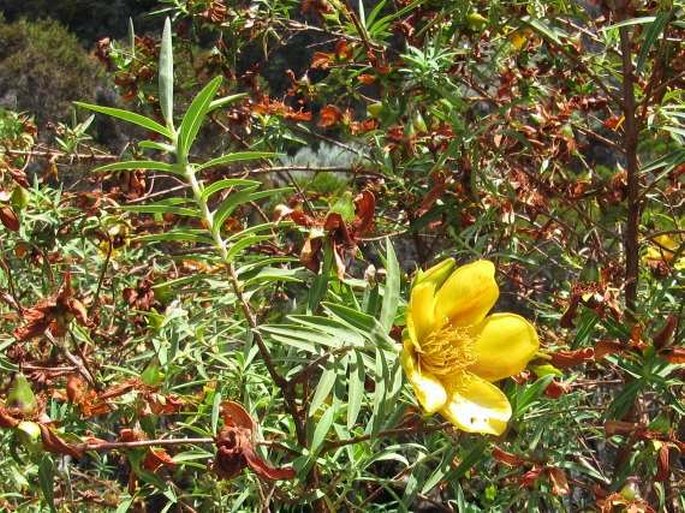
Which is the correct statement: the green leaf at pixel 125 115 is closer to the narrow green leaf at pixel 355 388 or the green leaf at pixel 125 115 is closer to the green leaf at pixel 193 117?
the green leaf at pixel 193 117

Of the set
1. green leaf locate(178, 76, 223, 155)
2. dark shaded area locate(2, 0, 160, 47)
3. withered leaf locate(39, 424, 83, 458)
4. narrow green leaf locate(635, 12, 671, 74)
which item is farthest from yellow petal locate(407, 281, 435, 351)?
dark shaded area locate(2, 0, 160, 47)

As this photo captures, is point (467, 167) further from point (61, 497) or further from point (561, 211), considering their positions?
point (61, 497)

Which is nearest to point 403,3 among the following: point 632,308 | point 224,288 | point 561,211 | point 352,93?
point 352,93

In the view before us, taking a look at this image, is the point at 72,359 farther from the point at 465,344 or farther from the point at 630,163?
the point at 630,163

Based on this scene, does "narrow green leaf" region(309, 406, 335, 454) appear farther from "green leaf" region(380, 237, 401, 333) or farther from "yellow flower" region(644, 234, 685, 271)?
"yellow flower" region(644, 234, 685, 271)

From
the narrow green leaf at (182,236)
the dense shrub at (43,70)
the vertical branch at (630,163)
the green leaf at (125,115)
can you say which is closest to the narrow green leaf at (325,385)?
the narrow green leaf at (182,236)

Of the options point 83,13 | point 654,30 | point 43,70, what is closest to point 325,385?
point 654,30
